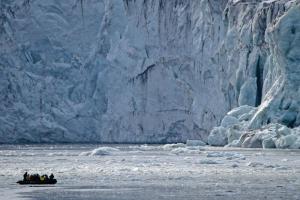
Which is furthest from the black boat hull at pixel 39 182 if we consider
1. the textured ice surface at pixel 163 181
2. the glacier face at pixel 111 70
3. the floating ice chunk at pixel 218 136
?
the glacier face at pixel 111 70

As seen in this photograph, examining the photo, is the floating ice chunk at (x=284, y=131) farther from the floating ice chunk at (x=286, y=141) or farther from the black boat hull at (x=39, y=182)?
the black boat hull at (x=39, y=182)

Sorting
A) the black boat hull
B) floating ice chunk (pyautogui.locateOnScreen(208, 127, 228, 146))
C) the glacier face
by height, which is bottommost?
the black boat hull

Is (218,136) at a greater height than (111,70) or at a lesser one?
lesser

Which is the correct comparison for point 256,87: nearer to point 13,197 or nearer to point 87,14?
point 87,14

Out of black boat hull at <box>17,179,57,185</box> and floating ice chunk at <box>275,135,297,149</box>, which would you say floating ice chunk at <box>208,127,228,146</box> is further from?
black boat hull at <box>17,179,57,185</box>

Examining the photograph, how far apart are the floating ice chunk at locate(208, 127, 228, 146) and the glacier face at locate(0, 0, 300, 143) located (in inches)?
196

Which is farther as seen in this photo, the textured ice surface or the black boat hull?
the black boat hull

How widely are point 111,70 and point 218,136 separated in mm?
11965

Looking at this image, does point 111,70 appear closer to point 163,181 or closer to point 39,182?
point 163,181

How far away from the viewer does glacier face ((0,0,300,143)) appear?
51469mm

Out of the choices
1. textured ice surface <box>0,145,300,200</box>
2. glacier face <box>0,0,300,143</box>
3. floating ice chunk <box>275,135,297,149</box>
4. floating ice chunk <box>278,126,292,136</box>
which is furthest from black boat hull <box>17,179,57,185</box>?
glacier face <box>0,0,300,143</box>

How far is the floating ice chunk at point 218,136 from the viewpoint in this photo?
143ft

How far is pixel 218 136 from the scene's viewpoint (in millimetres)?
43844

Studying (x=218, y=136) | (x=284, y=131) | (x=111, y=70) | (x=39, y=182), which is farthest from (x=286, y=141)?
(x=39, y=182)
